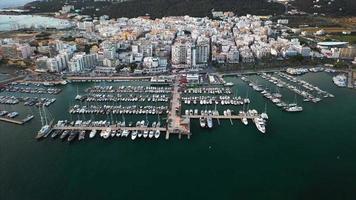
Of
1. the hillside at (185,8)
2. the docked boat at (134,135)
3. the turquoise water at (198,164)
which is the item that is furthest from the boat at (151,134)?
the hillside at (185,8)

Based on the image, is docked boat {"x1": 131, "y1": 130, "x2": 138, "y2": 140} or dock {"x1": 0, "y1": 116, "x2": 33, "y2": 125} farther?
dock {"x1": 0, "y1": 116, "x2": 33, "y2": 125}

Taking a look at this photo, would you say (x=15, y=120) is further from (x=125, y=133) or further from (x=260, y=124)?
(x=260, y=124)

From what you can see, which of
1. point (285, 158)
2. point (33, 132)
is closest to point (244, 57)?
point (285, 158)

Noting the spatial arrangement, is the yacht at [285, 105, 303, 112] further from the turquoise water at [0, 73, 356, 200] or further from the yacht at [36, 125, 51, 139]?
the yacht at [36, 125, 51, 139]

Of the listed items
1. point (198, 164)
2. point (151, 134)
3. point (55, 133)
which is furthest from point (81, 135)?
point (198, 164)

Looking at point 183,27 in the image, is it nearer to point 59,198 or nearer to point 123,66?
point 123,66

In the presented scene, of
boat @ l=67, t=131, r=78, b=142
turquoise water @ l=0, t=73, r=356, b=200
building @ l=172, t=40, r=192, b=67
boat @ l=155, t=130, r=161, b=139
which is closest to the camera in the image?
turquoise water @ l=0, t=73, r=356, b=200

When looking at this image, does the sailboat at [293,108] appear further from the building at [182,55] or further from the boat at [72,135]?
the boat at [72,135]

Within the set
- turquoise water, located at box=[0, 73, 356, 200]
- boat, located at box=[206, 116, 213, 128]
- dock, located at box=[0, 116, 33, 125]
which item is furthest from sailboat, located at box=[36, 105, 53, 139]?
boat, located at box=[206, 116, 213, 128]
